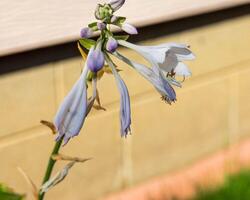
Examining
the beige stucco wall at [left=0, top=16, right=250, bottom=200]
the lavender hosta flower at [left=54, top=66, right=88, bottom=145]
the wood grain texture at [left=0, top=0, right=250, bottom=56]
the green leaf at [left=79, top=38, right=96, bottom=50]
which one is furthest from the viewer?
the beige stucco wall at [left=0, top=16, right=250, bottom=200]

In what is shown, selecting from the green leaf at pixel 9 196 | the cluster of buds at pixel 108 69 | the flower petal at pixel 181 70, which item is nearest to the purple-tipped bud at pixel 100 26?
the cluster of buds at pixel 108 69

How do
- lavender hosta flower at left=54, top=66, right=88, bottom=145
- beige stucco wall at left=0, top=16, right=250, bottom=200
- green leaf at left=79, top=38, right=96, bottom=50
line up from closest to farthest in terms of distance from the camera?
lavender hosta flower at left=54, top=66, right=88, bottom=145 < green leaf at left=79, top=38, right=96, bottom=50 < beige stucco wall at left=0, top=16, right=250, bottom=200

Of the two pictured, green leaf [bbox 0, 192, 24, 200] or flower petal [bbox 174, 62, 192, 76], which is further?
green leaf [bbox 0, 192, 24, 200]

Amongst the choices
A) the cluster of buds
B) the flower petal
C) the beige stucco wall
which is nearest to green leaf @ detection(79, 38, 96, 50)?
the cluster of buds

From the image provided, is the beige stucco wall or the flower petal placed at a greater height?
A: the flower petal

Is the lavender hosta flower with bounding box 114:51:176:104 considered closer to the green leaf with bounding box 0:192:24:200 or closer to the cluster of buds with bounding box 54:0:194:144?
the cluster of buds with bounding box 54:0:194:144

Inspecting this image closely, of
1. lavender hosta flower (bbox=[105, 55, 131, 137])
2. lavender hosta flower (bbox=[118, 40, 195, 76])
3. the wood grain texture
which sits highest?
lavender hosta flower (bbox=[118, 40, 195, 76])

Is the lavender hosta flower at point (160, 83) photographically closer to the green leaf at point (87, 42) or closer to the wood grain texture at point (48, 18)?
the green leaf at point (87, 42)
